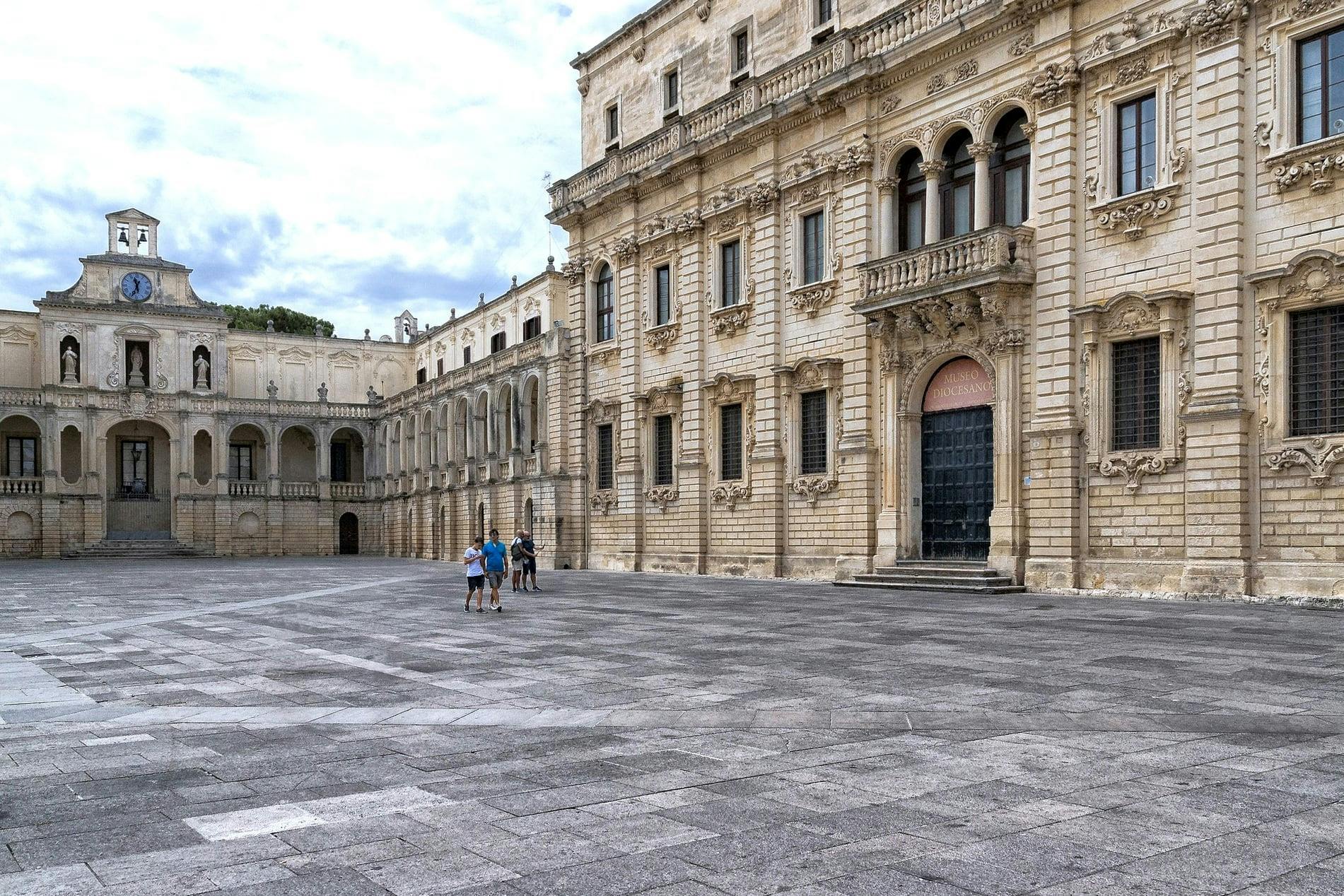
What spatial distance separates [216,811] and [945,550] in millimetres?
21494

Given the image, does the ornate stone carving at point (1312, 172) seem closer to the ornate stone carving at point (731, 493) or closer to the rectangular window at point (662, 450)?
the ornate stone carving at point (731, 493)

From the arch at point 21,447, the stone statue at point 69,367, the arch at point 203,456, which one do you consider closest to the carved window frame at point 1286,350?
the arch at point 203,456

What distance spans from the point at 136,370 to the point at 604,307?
38.9 meters

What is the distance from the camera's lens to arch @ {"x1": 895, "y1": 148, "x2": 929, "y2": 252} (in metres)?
27.1

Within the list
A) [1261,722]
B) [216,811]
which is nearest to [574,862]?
[216,811]

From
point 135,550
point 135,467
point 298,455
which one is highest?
point 298,455

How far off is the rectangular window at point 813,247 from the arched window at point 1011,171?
5.27 meters

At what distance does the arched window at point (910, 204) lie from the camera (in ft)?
89.0

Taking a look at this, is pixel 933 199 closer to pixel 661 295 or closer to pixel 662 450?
pixel 661 295

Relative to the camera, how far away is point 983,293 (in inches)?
935

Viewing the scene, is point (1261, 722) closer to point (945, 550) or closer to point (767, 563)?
point (945, 550)

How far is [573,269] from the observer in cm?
4050

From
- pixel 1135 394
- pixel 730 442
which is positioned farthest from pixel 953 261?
pixel 730 442

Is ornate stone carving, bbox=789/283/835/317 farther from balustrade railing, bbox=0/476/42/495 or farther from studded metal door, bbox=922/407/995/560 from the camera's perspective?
balustrade railing, bbox=0/476/42/495
